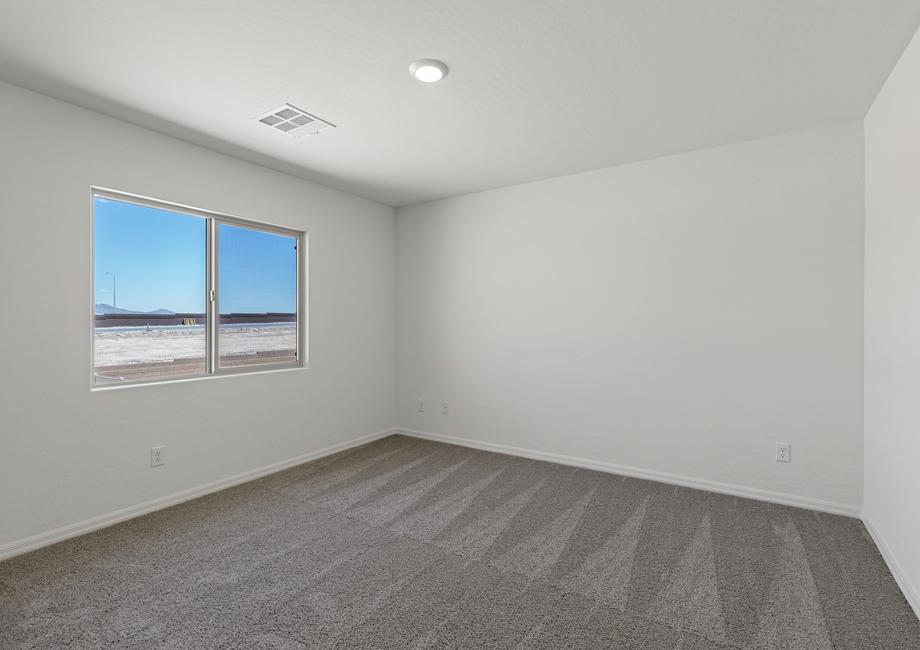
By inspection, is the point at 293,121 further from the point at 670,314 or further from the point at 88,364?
the point at 670,314

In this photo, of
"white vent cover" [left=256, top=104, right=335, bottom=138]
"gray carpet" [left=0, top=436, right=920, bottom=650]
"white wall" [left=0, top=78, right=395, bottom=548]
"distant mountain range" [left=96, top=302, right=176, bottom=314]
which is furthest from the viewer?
"distant mountain range" [left=96, top=302, right=176, bottom=314]

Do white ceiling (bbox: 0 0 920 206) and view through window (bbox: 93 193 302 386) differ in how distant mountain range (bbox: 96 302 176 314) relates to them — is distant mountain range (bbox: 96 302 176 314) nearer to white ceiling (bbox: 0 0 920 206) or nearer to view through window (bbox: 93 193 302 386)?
view through window (bbox: 93 193 302 386)

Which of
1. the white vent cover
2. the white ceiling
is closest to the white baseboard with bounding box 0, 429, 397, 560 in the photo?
the white ceiling

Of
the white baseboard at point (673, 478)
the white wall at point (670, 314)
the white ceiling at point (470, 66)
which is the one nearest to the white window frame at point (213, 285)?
the white ceiling at point (470, 66)

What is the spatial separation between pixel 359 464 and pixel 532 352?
181cm

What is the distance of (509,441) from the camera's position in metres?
4.20

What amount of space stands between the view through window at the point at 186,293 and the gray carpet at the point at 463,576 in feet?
3.42

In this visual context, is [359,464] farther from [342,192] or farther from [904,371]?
[904,371]

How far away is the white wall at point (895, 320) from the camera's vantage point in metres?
1.96

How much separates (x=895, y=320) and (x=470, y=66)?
8.00ft

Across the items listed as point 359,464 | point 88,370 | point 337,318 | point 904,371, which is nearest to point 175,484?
point 88,370

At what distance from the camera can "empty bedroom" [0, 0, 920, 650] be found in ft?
6.25

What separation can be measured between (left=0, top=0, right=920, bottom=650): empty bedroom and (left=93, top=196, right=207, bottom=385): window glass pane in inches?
0.8

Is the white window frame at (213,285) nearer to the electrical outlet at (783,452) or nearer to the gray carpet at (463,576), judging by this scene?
the gray carpet at (463,576)
